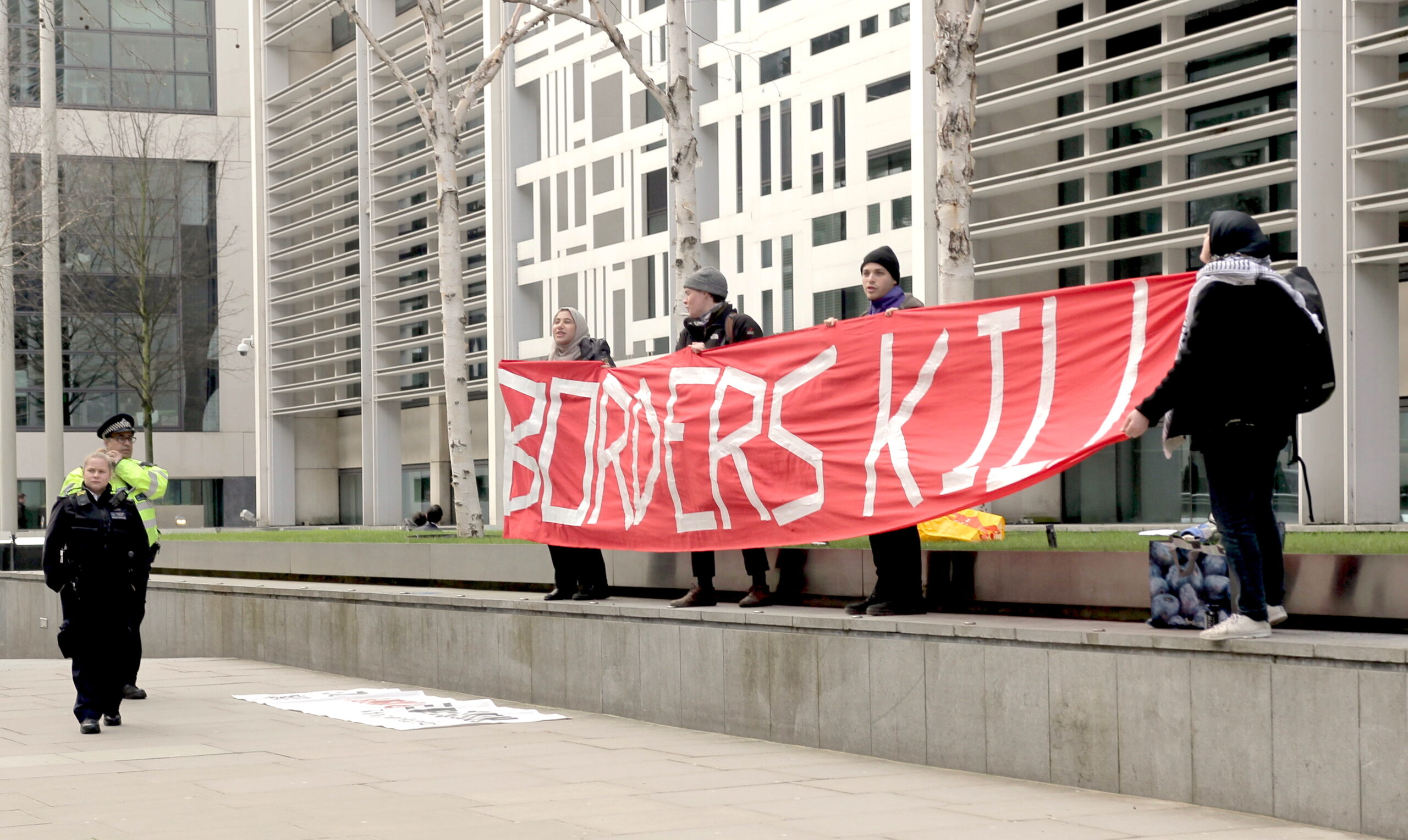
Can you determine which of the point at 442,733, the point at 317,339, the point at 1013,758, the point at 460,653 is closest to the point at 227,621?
the point at 460,653

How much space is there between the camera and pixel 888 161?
31.0 metres

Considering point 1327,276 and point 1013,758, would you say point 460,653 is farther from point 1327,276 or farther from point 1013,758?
point 1327,276

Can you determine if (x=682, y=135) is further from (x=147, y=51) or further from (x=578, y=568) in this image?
(x=147, y=51)

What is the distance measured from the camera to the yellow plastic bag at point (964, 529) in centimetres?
1080

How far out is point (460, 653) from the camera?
1302cm

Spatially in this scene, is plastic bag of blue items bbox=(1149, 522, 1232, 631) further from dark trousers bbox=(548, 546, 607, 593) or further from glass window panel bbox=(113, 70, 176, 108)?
glass window panel bbox=(113, 70, 176, 108)

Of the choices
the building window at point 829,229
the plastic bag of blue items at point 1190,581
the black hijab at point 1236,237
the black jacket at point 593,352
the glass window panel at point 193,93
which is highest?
the glass window panel at point 193,93

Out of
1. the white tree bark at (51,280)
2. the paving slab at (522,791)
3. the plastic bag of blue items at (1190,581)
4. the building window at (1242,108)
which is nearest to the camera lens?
the paving slab at (522,791)

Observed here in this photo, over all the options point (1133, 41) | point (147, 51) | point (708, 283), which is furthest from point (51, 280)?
point (147, 51)

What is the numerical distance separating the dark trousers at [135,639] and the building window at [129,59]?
44.9 m

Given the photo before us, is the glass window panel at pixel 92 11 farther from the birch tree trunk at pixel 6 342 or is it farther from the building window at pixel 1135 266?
the building window at pixel 1135 266

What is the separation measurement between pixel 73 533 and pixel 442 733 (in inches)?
117

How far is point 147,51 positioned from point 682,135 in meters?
52.7

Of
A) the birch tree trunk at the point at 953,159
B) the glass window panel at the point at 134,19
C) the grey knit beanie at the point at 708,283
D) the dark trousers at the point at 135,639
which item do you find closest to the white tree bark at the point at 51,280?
the dark trousers at the point at 135,639
